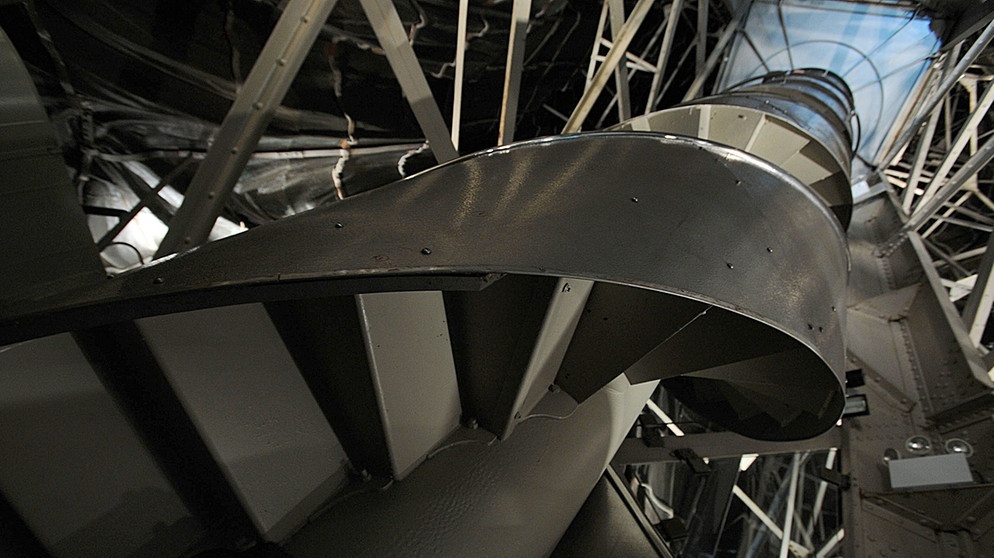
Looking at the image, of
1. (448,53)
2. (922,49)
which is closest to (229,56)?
(448,53)

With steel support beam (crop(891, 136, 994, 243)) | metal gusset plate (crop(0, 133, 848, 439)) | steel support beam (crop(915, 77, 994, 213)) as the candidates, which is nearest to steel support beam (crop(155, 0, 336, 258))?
metal gusset plate (crop(0, 133, 848, 439))

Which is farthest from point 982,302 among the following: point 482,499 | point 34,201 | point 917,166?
point 34,201

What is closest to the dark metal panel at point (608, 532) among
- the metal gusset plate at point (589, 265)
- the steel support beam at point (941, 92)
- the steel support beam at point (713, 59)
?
the metal gusset plate at point (589, 265)

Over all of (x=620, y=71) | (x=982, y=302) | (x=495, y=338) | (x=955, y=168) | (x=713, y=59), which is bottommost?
A: (x=955, y=168)

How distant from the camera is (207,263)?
937 mm

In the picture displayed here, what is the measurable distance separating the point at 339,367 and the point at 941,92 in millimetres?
6047

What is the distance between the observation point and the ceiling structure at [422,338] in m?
1.10

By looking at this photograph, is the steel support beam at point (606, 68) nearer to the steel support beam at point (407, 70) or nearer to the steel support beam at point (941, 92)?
the steel support beam at point (407, 70)

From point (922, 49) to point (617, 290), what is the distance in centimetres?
542

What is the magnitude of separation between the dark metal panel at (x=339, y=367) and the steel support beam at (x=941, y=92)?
558 centimetres

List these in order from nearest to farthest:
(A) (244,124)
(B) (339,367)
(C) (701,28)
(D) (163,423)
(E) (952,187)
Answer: (D) (163,423) → (B) (339,367) → (A) (244,124) → (E) (952,187) → (C) (701,28)

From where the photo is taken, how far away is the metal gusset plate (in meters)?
0.91

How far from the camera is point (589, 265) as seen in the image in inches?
42.9

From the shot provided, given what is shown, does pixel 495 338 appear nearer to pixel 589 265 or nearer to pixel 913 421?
pixel 589 265
